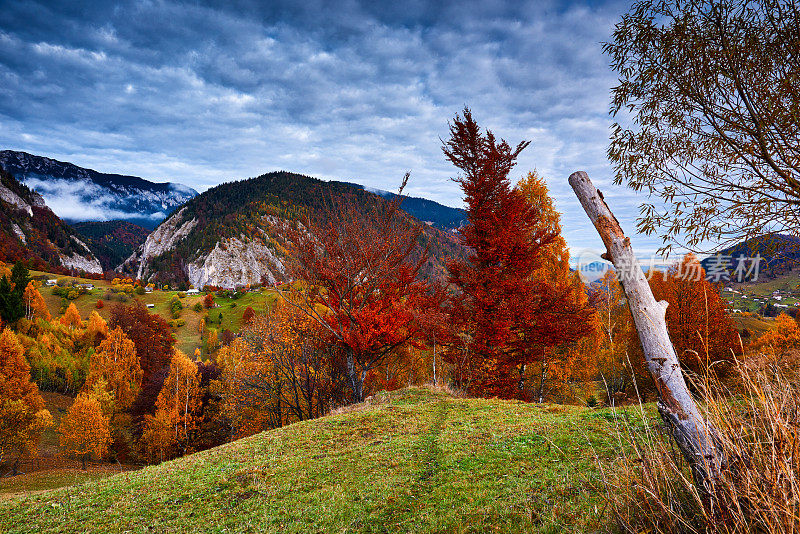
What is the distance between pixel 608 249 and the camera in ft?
13.1

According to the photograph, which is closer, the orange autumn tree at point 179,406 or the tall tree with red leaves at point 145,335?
the orange autumn tree at point 179,406

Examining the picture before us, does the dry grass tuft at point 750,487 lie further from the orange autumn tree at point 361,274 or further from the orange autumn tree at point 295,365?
the orange autumn tree at point 295,365

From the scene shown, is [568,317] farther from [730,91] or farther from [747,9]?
[747,9]

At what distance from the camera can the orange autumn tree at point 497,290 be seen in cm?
1395

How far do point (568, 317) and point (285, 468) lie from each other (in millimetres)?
Answer: 11952

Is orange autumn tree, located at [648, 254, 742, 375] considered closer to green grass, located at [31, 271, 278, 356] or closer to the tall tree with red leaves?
the tall tree with red leaves

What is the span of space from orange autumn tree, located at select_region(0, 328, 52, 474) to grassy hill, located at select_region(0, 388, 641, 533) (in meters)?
33.3

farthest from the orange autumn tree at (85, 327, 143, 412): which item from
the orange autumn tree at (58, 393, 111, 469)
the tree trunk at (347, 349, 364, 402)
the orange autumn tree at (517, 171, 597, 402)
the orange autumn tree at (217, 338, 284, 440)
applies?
the orange autumn tree at (517, 171, 597, 402)

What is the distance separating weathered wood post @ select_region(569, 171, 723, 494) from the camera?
2.84 m

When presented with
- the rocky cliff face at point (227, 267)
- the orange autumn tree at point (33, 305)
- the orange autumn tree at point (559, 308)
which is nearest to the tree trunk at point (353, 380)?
the orange autumn tree at point (559, 308)

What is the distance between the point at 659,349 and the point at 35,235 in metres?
227

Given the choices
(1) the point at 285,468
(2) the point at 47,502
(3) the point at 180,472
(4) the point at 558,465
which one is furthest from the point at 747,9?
(2) the point at 47,502

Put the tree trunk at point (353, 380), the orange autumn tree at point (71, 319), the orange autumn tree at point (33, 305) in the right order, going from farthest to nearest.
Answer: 1. the orange autumn tree at point (71, 319)
2. the orange autumn tree at point (33, 305)
3. the tree trunk at point (353, 380)

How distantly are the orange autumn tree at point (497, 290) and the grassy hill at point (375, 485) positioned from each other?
457 cm
